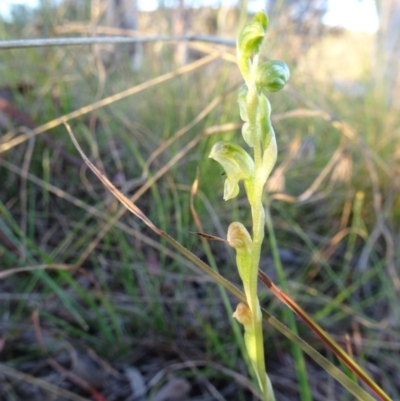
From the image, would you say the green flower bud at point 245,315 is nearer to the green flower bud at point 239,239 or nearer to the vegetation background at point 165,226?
the green flower bud at point 239,239

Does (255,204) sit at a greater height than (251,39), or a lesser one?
lesser

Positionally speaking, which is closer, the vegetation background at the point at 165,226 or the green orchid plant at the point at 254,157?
the green orchid plant at the point at 254,157

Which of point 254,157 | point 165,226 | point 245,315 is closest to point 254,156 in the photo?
point 254,157

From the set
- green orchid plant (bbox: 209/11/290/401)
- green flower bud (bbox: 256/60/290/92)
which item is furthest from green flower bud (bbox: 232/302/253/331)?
green flower bud (bbox: 256/60/290/92)

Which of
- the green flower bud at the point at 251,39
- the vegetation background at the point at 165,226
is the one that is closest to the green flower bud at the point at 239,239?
the green flower bud at the point at 251,39

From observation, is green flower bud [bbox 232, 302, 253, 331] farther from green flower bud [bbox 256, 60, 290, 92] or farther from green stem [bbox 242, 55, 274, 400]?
green flower bud [bbox 256, 60, 290, 92]

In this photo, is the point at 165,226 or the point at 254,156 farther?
the point at 165,226

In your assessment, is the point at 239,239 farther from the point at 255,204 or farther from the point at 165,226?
the point at 165,226
